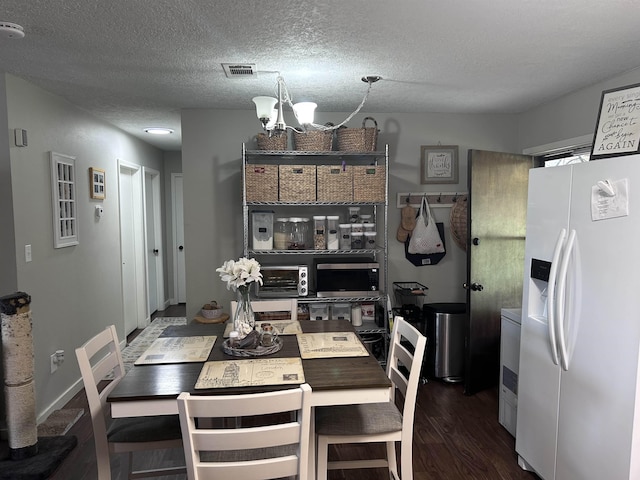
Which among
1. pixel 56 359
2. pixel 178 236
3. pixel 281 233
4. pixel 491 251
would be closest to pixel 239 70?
pixel 281 233

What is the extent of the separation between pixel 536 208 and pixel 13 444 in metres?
3.11

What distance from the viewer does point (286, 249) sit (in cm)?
360

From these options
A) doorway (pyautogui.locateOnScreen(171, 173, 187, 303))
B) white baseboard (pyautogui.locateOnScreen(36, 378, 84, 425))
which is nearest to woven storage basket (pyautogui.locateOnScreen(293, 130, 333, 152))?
white baseboard (pyautogui.locateOnScreen(36, 378, 84, 425))

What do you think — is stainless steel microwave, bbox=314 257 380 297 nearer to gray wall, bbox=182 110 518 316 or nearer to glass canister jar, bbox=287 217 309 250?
glass canister jar, bbox=287 217 309 250

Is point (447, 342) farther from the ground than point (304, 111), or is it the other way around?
point (304, 111)

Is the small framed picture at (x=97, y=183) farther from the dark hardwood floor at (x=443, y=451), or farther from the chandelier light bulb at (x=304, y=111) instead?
the chandelier light bulb at (x=304, y=111)

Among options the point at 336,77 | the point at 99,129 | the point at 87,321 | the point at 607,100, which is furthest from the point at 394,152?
the point at 87,321

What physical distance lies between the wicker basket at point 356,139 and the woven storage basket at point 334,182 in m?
0.19

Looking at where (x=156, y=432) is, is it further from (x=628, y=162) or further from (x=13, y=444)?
(x=628, y=162)

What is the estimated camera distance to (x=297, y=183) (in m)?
3.44

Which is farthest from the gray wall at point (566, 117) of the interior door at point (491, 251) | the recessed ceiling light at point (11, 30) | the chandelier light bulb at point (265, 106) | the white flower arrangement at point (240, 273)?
the recessed ceiling light at point (11, 30)

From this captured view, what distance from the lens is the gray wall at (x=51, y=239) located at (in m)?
2.90

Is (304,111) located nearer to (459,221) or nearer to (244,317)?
(244,317)

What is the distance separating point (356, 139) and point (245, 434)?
2599mm
